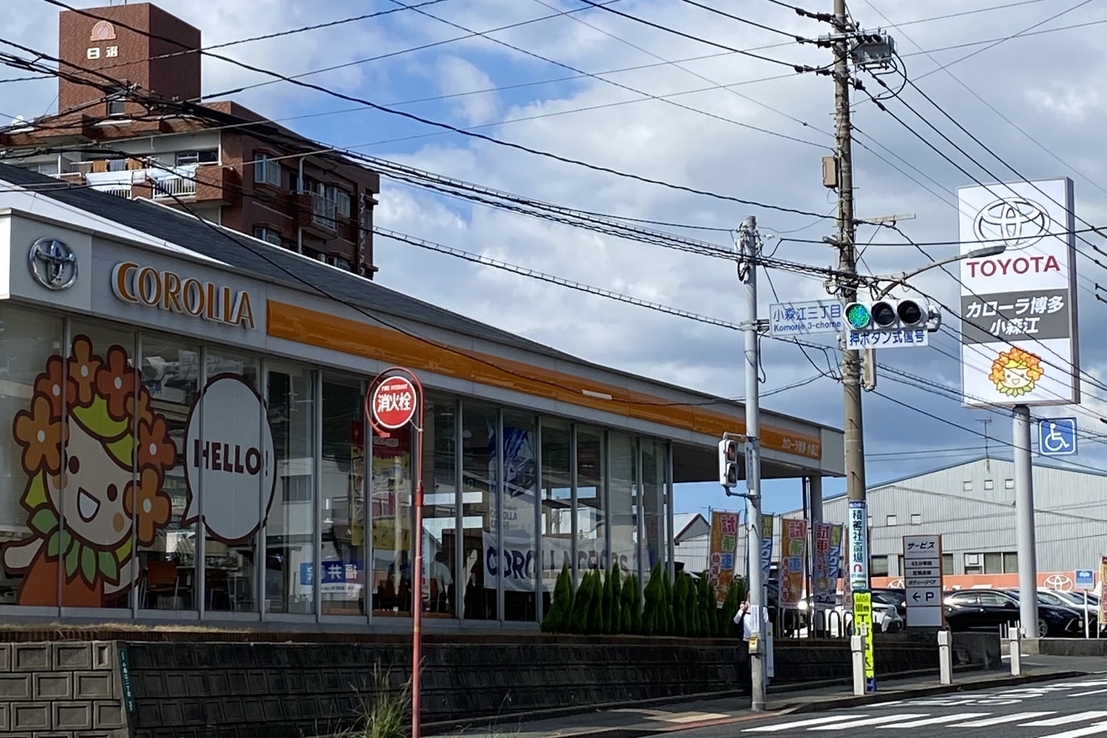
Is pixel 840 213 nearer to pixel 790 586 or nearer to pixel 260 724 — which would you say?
pixel 790 586

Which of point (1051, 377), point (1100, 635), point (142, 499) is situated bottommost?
point (1100, 635)

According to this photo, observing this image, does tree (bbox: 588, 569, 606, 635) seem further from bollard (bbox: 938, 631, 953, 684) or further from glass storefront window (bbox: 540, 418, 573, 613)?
bollard (bbox: 938, 631, 953, 684)

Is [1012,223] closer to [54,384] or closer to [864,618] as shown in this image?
[864,618]

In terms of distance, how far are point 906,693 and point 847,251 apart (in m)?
7.54

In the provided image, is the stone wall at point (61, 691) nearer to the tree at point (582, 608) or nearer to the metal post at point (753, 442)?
the metal post at point (753, 442)

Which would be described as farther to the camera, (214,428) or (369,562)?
(369,562)

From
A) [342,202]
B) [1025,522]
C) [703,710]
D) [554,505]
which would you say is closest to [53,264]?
[703,710]

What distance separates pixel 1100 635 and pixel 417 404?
34.3 metres

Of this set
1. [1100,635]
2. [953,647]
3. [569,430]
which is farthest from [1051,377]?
[569,430]

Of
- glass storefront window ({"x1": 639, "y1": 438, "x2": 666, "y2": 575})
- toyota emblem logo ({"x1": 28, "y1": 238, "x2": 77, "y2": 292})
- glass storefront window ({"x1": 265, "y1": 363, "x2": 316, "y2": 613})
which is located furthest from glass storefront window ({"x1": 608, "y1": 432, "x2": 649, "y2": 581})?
toyota emblem logo ({"x1": 28, "y1": 238, "x2": 77, "y2": 292})

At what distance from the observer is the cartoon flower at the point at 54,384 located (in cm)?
1842

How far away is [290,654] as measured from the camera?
17.5 metres

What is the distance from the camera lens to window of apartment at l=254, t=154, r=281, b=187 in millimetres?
63562

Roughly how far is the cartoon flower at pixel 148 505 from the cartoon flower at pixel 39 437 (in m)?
1.22
